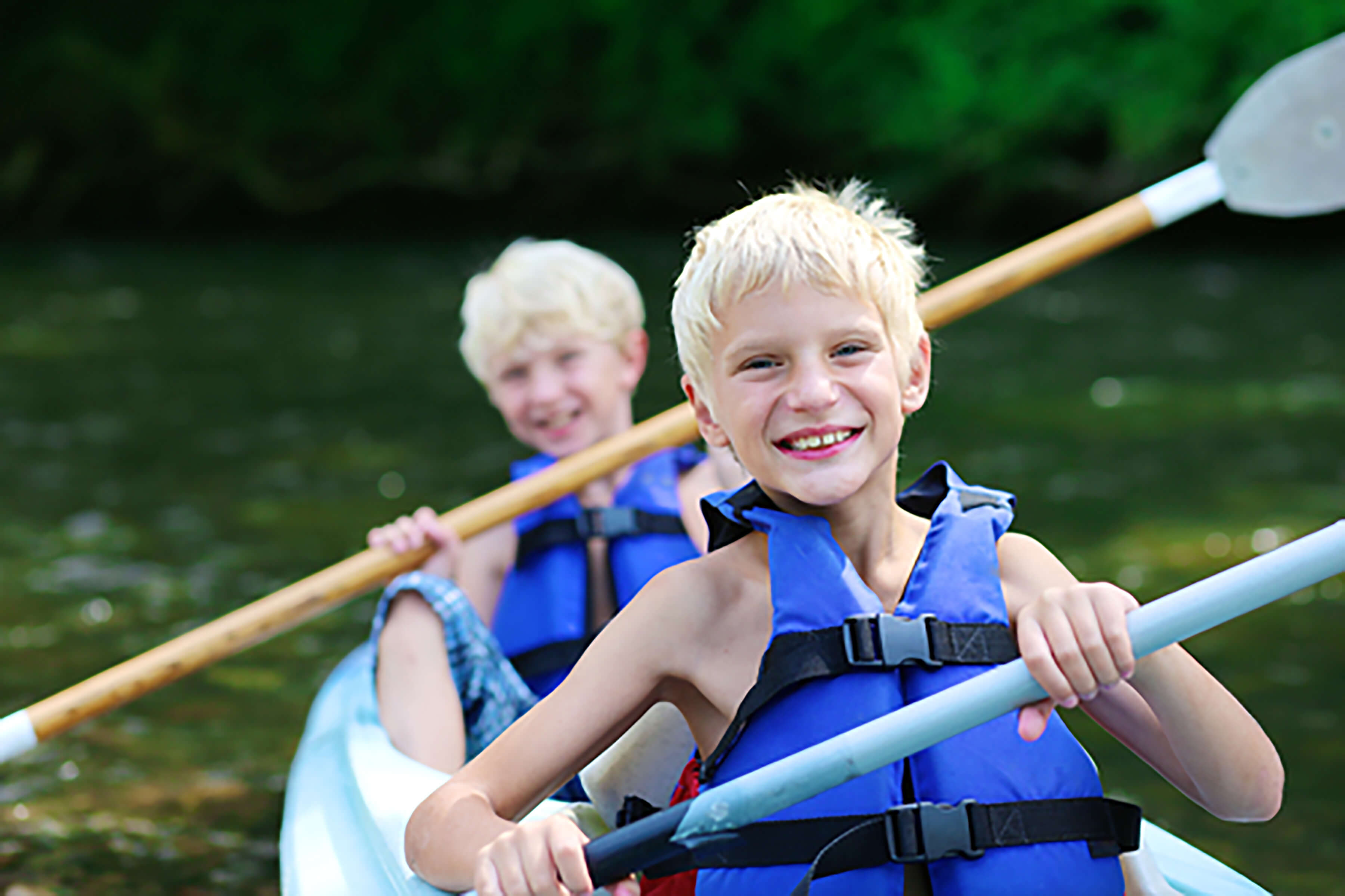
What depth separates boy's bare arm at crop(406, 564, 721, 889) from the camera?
4.32ft

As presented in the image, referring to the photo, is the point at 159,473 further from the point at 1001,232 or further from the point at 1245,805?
the point at 1001,232

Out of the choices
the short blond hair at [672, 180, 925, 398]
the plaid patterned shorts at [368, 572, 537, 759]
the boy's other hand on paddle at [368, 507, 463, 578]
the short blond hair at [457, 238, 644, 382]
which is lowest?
the short blond hair at [672, 180, 925, 398]

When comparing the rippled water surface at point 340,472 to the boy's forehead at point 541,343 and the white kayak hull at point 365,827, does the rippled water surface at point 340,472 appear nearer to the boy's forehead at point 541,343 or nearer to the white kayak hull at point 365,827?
the white kayak hull at point 365,827

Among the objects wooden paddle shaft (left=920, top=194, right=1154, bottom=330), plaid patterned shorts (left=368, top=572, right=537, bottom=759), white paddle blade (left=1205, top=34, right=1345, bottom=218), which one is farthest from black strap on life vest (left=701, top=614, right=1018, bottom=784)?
wooden paddle shaft (left=920, top=194, right=1154, bottom=330)

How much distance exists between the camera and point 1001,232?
38.6 ft

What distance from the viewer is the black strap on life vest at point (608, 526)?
232 cm

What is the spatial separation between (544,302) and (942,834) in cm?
130

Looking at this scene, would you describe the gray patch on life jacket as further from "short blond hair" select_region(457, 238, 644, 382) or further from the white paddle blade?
"short blond hair" select_region(457, 238, 644, 382)

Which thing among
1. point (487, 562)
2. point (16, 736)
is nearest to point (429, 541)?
point (487, 562)

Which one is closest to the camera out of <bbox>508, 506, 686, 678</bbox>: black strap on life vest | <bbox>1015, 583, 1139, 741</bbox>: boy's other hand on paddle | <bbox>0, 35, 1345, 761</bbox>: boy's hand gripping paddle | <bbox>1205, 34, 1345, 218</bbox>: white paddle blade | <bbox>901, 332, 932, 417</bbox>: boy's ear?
<bbox>1015, 583, 1139, 741</bbox>: boy's other hand on paddle

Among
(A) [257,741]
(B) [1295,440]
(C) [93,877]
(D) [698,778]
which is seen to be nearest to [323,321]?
(B) [1295,440]

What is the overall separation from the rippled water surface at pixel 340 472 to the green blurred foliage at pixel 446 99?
274 cm

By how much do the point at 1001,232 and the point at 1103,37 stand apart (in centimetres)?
150

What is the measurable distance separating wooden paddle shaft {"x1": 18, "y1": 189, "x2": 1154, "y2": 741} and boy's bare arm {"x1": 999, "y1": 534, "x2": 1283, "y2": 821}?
103cm
